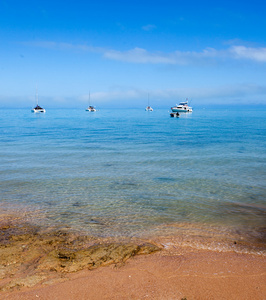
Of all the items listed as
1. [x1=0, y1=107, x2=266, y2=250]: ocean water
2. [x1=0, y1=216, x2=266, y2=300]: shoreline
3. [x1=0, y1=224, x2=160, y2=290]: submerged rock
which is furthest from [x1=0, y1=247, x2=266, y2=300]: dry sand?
[x1=0, y1=107, x2=266, y2=250]: ocean water

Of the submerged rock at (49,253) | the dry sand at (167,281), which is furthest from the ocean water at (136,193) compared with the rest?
the dry sand at (167,281)

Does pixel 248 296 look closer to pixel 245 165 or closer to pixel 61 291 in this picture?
pixel 61 291

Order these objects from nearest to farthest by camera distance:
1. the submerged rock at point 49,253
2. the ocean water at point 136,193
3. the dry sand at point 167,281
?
the dry sand at point 167,281, the submerged rock at point 49,253, the ocean water at point 136,193

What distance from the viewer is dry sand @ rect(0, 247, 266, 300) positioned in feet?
15.4

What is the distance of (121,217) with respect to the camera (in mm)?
8625

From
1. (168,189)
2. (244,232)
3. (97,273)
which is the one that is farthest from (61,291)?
(168,189)

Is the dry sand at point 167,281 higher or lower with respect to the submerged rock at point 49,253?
higher

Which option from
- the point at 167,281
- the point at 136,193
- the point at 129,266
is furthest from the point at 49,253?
the point at 136,193

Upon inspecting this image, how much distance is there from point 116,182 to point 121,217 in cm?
424

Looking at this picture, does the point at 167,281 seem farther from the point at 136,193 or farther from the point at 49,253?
the point at 136,193

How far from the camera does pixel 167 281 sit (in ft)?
16.6

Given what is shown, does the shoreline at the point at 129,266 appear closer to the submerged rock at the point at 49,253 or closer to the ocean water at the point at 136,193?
the submerged rock at the point at 49,253

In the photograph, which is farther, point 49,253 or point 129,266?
point 49,253

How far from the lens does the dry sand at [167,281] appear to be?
469cm
